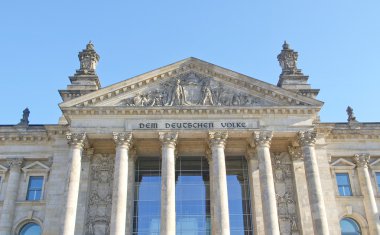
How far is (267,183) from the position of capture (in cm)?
3125

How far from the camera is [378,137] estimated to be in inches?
1462

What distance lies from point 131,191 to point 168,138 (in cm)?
475

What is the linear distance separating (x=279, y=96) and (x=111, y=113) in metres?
12.2

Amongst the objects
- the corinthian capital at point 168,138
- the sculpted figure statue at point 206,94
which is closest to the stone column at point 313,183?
the sculpted figure statue at point 206,94

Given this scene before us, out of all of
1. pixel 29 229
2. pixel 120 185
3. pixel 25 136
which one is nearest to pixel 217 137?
pixel 120 185

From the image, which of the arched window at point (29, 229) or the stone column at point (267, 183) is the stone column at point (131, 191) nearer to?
the arched window at point (29, 229)

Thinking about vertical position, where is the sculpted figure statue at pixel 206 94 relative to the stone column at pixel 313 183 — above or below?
above

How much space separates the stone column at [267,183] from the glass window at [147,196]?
7700 mm

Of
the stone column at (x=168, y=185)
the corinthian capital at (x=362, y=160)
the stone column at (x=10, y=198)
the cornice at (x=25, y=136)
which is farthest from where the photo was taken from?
the cornice at (x=25, y=136)

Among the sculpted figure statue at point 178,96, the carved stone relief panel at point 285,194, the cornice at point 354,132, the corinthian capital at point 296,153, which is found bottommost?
the carved stone relief panel at point 285,194

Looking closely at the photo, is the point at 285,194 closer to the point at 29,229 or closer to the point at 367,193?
the point at 367,193

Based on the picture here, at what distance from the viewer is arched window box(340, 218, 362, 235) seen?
34250 mm

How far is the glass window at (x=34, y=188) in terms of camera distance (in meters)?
35.2

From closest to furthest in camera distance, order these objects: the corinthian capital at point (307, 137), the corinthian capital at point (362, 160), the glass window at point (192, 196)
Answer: the corinthian capital at point (307, 137)
the glass window at point (192, 196)
the corinthian capital at point (362, 160)
